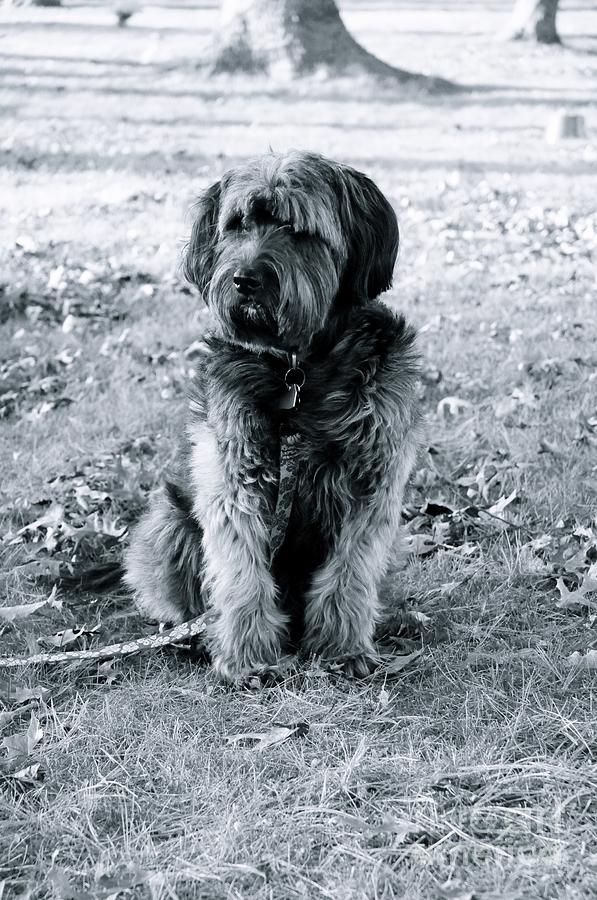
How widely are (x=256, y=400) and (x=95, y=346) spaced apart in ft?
12.3

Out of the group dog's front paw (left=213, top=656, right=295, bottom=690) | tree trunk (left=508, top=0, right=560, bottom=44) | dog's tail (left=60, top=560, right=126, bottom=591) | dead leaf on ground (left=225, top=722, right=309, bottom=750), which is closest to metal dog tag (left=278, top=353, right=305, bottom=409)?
A: dog's front paw (left=213, top=656, right=295, bottom=690)

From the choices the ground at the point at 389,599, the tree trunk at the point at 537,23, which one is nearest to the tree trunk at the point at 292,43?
the ground at the point at 389,599

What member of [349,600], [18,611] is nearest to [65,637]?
[18,611]

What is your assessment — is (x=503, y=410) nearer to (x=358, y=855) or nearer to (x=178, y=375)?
(x=178, y=375)

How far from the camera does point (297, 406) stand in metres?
3.49

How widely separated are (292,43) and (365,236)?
13263 millimetres

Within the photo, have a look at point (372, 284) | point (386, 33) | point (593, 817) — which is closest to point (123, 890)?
point (593, 817)

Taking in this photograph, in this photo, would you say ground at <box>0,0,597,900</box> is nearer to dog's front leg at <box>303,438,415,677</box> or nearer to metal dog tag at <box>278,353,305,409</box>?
dog's front leg at <box>303,438,415,677</box>

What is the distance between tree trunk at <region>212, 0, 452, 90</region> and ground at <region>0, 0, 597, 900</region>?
5286 millimetres

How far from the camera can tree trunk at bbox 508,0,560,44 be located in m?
20.3

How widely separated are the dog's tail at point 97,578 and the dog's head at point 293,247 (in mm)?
1435

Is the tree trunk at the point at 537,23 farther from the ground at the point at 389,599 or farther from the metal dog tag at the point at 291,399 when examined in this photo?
the metal dog tag at the point at 291,399

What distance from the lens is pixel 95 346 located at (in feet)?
22.8

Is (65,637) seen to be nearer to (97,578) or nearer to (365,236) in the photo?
(97,578)
